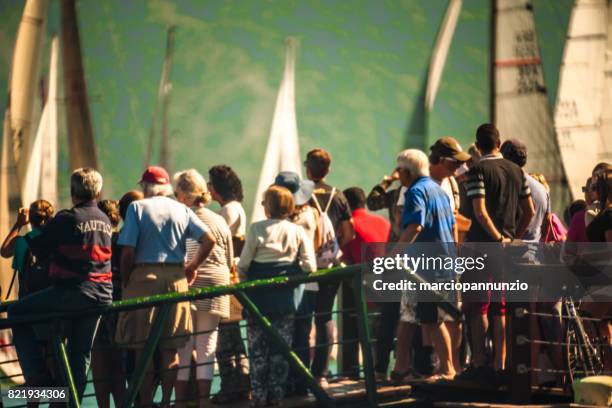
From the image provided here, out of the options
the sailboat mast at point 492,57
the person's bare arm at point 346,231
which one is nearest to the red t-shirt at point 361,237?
the person's bare arm at point 346,231

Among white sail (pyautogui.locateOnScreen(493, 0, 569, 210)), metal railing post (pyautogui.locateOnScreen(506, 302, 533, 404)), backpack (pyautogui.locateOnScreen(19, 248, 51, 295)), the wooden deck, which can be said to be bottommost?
the wooden deck

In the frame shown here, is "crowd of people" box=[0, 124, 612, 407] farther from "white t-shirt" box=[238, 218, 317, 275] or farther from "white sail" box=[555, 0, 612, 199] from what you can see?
"white sail" box=[555, 0, 612, 199]

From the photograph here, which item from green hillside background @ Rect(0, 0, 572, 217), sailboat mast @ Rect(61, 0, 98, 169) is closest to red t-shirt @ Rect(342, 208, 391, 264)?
green hillside background @ Rect(0, 0, 572, 217)

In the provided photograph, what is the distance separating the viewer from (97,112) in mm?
10258

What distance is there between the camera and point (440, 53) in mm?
10992

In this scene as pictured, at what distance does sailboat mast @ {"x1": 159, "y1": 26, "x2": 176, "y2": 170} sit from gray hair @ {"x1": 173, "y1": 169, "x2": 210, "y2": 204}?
450cm

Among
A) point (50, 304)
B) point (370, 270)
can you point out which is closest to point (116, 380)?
point (50, 304)

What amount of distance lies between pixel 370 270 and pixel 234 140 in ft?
17.1

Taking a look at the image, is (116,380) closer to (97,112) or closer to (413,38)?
(97,112)

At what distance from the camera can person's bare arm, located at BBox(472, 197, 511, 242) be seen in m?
5.50

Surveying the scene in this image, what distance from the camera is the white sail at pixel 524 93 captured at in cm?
1132

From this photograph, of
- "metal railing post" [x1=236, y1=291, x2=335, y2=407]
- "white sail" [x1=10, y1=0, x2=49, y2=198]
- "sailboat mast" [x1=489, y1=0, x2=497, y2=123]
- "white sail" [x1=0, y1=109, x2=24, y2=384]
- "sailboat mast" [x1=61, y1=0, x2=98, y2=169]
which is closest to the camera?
"metal railing post" [x1=236, y1=291, x2=335, y2=407]

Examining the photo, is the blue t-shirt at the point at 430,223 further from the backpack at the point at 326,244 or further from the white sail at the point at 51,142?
the white sail at the point at 51,142

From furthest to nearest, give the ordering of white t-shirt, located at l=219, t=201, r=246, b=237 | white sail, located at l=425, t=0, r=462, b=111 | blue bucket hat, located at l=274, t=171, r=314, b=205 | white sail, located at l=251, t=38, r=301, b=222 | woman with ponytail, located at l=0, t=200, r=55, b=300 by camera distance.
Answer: white sail, located at l=425, t=0, r=462, b=111 → white sail, located at l=251, t=38, r=301, b=222 → white t-shirt, located at l=219, t=201, r=246, b=237 → blue bucket hat, located at l=274, t=171, r=314, b=205 → woman with ponytail, located at l=0, t=200, r=55, b=300
